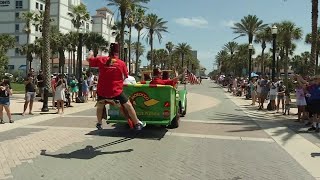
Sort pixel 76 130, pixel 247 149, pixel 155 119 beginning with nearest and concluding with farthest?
pixel 247 149, pixel 155 119, pixel 76 130

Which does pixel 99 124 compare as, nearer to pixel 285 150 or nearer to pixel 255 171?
pixel 255 171

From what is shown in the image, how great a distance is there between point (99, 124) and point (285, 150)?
4330 millimetres

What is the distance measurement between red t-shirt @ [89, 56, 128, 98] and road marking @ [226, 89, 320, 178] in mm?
3978

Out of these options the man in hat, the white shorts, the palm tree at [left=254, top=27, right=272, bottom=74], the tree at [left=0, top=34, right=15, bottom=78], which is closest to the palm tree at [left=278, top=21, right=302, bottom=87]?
the palm tree at [left=254, top=27, right=272, bottom=74]

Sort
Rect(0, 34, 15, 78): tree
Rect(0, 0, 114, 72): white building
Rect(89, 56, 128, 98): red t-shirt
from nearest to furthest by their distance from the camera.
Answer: Rect(89, 56, 128, 98): red t-shirt, Rect(0, 34, 15, 78): tree, Rect(0, 0, 114, 72): white building

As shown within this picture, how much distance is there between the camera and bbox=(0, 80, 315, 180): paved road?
7.65 metres

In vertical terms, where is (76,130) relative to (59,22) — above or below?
below

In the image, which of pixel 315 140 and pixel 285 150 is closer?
pixel 285 150

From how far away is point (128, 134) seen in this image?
1218cm

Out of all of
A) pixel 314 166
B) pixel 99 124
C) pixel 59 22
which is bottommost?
pixel 314 166

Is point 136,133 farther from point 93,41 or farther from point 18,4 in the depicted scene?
point 18,4

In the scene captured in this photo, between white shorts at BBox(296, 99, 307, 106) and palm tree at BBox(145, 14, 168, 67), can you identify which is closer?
white shorts at BBox(296, 99, 307, 106)

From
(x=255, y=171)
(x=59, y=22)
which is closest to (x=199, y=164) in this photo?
(x=255, y=171)

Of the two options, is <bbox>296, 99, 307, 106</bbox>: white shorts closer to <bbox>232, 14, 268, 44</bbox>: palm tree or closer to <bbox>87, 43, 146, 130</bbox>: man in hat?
<bbox>87, 43, 146, 130</bbox>: man in hat
